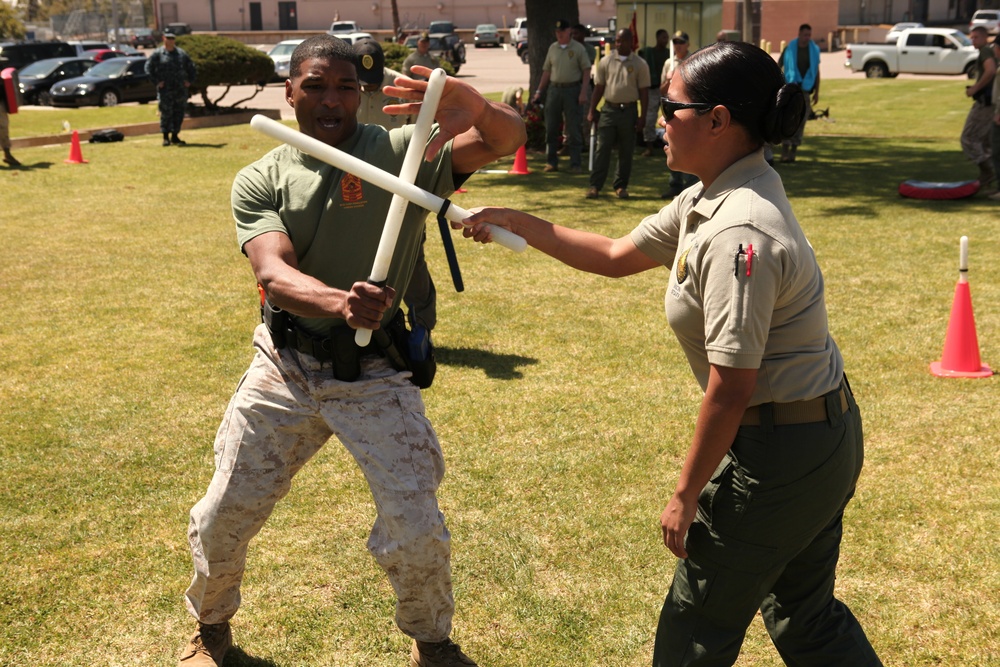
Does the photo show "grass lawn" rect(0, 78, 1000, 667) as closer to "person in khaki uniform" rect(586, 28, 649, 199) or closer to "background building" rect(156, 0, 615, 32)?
"person in khaki uniform" rect(586, 28, 649, 199)

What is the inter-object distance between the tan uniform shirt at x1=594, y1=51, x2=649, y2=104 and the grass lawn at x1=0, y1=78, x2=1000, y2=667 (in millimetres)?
3257

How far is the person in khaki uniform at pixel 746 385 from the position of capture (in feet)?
8.50

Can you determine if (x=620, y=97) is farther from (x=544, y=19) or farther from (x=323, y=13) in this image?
(x=323, y=13)

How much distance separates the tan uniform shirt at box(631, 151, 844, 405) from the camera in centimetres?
255

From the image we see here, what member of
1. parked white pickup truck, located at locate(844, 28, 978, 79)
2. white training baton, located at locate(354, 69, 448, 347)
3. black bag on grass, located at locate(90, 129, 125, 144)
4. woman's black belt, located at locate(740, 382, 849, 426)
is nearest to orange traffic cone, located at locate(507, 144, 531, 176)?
black bag on grass, located at locate(90, 129, 125, 144)

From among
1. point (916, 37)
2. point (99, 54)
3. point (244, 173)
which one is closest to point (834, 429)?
point (244, 173)

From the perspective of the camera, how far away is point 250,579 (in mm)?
4457

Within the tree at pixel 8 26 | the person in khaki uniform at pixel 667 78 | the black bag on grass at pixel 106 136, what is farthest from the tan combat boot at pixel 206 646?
the tree at pixel 8 26

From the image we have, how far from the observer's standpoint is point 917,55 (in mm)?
40906

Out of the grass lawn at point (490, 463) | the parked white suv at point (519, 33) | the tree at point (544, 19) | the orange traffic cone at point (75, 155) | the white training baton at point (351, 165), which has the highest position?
the parked white suv at point (519, 33)

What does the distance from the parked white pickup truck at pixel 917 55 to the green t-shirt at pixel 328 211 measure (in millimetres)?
41275

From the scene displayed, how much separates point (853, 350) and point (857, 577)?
3.36 m

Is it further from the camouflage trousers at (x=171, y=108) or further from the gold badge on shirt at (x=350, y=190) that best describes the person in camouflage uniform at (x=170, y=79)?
the gold badge on shirt at (x=350, y=190)

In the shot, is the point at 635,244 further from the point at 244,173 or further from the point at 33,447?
the point at 33,447
